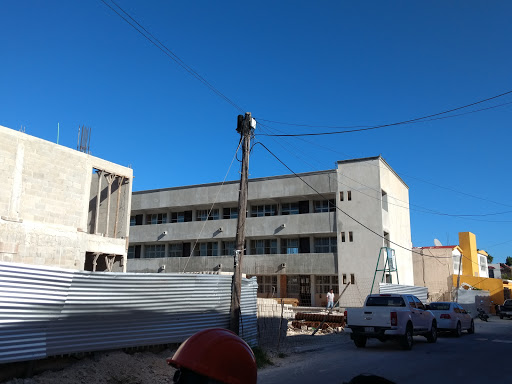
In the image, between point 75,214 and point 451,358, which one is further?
point 75,214

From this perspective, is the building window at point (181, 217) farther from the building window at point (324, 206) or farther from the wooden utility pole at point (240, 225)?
the wooden utility pole at point (240, 225)

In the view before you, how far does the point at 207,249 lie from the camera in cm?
4506

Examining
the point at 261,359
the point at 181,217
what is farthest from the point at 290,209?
the point at 261,359

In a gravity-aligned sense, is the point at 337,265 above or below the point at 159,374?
above

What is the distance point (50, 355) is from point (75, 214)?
17636 millimetres

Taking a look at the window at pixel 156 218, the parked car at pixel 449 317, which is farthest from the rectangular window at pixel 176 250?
the parked car at pixel 449 317

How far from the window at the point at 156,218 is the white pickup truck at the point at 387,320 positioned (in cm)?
3466

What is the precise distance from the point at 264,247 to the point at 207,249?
6.55m

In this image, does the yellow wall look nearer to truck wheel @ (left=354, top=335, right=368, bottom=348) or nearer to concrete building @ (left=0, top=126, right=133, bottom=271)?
truck wheel @ (left=354, top=335, right=368, bottom=348)

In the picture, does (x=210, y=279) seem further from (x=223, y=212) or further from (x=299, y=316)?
(x=223, y=212)

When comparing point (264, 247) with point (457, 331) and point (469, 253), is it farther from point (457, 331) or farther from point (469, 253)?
point (469, 253)

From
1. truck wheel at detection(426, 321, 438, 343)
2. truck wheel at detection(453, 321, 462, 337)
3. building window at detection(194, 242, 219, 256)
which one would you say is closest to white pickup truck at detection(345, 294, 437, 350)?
truck wheel at detection(426, 321, 438, 343)

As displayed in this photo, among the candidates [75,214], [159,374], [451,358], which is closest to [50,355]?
[159,374]

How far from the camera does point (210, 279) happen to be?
12.4 m
